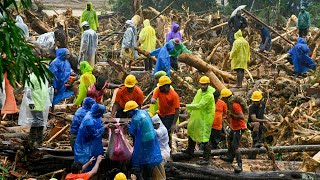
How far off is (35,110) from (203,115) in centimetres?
257

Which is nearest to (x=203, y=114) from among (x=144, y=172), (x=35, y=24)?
(x=144, y=172)

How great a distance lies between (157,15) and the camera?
21188 millimetres

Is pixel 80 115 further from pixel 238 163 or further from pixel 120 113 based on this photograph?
pixel 238 163

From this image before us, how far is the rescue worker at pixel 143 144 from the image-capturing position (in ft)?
26.9

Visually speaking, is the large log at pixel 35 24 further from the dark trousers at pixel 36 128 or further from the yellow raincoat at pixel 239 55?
the dark trousers at pixel 36 128

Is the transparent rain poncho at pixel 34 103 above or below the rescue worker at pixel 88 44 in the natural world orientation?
below

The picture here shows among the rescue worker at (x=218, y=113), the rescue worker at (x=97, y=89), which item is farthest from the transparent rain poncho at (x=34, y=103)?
the rescue worker at (x=218, y=113)

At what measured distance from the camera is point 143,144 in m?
8.31

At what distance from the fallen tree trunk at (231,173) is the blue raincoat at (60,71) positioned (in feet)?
9.58

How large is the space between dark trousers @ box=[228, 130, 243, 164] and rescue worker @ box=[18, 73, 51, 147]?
2899 millimetres

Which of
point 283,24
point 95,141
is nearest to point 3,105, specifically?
point 95,141

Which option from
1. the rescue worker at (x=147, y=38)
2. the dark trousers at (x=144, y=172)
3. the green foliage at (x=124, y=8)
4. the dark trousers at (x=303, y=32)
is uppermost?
the green foliage at (x=124, y=8)

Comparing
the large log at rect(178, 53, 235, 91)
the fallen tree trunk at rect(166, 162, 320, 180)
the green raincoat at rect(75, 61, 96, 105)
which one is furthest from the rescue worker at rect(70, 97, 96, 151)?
the large log at rect(178, 53, 235, 91)

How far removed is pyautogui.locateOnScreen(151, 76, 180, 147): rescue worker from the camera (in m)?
9.42
